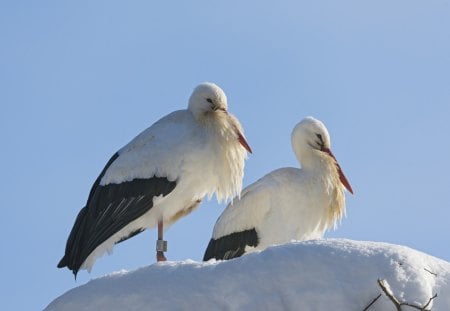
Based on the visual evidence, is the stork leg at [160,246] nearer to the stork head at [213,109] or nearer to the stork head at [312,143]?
the stork head at [213,109]

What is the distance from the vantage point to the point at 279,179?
9414 mm

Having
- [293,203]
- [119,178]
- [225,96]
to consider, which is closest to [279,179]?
[293,203]

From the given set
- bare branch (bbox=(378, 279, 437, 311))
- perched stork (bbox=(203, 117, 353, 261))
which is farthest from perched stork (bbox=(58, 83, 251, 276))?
bare branch (bbox=(378, 279, 437, 311))

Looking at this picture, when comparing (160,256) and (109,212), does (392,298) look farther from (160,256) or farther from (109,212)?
(109,212)

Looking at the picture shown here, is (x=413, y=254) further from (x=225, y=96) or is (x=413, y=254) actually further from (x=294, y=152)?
(x=294, y=152)

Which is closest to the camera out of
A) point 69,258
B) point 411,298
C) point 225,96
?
point 411,298

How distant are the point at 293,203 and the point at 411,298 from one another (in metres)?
5.97

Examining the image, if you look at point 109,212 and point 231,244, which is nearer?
point 109,212

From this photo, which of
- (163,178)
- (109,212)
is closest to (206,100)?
(163,178)

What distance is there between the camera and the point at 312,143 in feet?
32.1

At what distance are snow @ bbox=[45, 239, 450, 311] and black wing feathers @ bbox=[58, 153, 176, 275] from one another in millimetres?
4664

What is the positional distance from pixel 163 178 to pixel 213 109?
2.60 ft

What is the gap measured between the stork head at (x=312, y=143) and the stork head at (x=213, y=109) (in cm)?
120

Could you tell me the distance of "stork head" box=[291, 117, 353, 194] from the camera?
967cm
